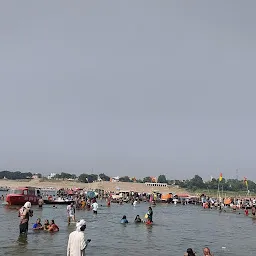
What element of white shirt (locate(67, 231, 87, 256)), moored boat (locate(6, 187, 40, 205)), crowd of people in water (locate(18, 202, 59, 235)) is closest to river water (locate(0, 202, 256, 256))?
crowd of people in water (locate(18, 202, 59, 235))

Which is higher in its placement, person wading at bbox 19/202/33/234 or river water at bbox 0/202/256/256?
person wading at bbox 19/202/33/234

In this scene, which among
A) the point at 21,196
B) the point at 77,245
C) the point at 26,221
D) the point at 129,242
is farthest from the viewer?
the point at 21,196

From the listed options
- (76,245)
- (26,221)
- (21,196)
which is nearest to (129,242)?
(26,221)

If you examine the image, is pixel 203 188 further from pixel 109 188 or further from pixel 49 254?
pixel 49 254

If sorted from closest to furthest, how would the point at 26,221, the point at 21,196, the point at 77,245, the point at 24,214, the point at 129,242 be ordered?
1. the point at 77,245
2. the point at 24,214
3. the point at 26,221
4. the point at 129,242
5. the point at 21,196

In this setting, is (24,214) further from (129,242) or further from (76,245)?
(76,245)

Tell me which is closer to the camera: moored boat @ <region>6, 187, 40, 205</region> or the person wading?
the person wading

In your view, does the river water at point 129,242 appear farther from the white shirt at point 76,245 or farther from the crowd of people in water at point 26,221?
the white shirt at point 76,245

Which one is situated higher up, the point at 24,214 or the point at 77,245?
the point at 24,214

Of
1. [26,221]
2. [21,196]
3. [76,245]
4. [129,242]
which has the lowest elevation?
[129,242]

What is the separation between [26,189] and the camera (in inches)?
2053

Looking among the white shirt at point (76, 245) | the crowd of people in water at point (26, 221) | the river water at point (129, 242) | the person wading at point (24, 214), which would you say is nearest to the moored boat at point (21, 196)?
the river water at point (129, 242)

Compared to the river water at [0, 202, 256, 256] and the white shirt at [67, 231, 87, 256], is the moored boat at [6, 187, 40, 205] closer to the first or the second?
the river water at [0, 202, 256, 256]

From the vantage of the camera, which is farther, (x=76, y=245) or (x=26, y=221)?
(x=26, y=221)
